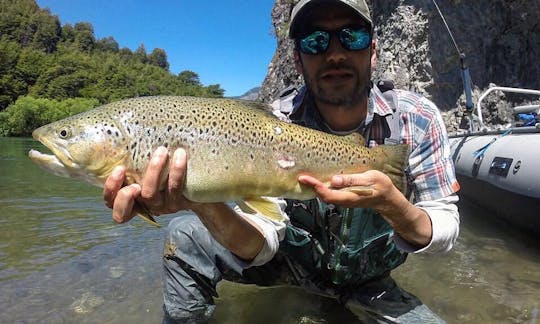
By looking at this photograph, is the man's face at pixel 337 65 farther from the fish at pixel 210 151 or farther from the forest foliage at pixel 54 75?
the forest foliage at pixel 54 75

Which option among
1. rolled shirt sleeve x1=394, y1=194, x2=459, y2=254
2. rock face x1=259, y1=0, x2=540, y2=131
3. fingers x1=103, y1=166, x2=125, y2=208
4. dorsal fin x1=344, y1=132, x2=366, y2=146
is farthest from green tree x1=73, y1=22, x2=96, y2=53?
rolled shirt sleeve x1=394, y1=194, x2=459, y2=254

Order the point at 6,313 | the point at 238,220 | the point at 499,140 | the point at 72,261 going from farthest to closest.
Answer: the point at 499,140 < the point at 72,261 < the point at 6,313 < the point at 238,220

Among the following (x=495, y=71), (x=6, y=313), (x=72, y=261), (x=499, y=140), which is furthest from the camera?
(x=495, y=71)

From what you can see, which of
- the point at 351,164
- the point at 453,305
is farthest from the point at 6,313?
the point at 453,305

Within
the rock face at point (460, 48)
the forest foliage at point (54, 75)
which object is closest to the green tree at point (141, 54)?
→ the forest foliage at point (54, 75)

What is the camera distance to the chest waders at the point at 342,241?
2.99 m

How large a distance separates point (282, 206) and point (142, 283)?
1.91 metres

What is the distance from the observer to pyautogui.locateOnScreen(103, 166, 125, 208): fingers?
7.05 ft

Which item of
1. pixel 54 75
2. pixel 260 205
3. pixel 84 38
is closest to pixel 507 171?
pixel 260 205

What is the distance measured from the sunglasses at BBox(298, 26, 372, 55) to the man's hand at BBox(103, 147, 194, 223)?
129 cm

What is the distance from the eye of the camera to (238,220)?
264 centimetres

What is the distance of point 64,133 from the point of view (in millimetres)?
2266

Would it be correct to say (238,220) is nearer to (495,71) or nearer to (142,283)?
(142,283)

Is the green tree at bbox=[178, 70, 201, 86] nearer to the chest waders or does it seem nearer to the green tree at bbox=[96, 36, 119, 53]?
the green tree at bbox=[96, 36, 119, 53]
